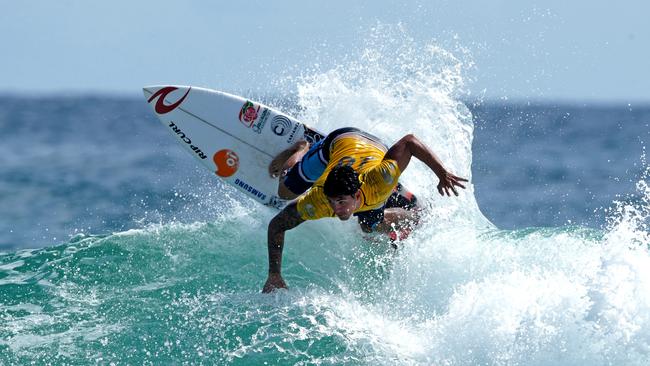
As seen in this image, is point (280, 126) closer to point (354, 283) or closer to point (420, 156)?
point (354, 283)

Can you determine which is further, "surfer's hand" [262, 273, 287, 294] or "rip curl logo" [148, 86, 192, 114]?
"rip curl logo" [148, 86, 192, 114]

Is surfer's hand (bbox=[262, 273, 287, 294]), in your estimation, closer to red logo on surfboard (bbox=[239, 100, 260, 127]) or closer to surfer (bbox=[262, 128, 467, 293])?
surfer (bbox=[262, 128, 467, 293])

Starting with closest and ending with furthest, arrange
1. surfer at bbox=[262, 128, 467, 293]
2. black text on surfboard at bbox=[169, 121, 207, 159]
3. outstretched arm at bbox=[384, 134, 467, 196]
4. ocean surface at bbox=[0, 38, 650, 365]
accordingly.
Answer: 1. ocean surface at bbox=[0, 38, 650, 365]
2. surfer at bbox=[262, 128, 467, 293]
3. outstretched arm at bbox=[384, 134, 467, 196]
4. black text on surfboard at bbox=[169, 121, 207, 159]

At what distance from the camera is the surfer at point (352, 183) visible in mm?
7422

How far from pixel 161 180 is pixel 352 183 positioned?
15.5 meters

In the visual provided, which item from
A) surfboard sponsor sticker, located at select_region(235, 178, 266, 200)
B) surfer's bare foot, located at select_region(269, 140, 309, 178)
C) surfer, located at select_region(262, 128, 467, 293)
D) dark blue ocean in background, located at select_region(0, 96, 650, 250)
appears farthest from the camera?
dark blue ocean in background, located at select_region(0, 96, 650, 250)

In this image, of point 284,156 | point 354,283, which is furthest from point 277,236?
point 284,156

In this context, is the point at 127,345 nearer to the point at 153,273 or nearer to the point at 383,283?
the point at 153,273

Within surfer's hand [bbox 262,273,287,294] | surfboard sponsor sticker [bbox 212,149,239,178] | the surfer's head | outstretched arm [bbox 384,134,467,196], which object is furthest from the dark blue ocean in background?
the surfer's head

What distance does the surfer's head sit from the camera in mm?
Result: 7320

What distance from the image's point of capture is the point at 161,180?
22.2m

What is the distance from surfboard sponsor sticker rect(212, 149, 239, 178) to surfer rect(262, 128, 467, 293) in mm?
1284

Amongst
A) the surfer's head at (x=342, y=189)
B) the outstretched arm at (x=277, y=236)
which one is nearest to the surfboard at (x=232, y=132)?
the outstretched arm at (x=277, y=236)

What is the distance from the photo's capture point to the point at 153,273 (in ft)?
29.4
